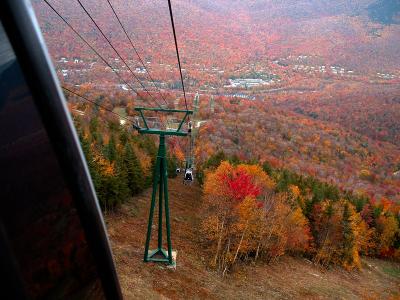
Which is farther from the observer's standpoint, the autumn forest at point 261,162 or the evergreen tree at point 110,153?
the evergreen tree at point 110,153

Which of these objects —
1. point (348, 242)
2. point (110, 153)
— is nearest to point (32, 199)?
point (110, 153)

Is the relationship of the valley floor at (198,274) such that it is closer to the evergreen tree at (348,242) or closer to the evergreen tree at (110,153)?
the evergreen tree at (348,242)

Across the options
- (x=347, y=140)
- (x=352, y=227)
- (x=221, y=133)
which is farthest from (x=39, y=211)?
(x=347, y=140)

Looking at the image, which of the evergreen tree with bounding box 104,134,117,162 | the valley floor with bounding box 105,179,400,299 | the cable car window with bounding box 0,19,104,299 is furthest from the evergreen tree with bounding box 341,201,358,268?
the cable car window with bounding box 0,19,104,299

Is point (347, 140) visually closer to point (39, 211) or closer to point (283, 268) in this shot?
point (283, 268)

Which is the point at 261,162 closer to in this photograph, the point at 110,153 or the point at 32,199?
the point at 110,153

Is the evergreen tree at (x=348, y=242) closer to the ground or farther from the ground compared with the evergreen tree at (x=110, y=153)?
closer to the ground

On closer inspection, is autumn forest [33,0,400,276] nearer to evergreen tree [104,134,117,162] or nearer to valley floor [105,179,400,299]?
evergreen tree [104,134,117,162]

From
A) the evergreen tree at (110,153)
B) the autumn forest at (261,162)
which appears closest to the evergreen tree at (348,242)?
the autumn forest at (261,162)
